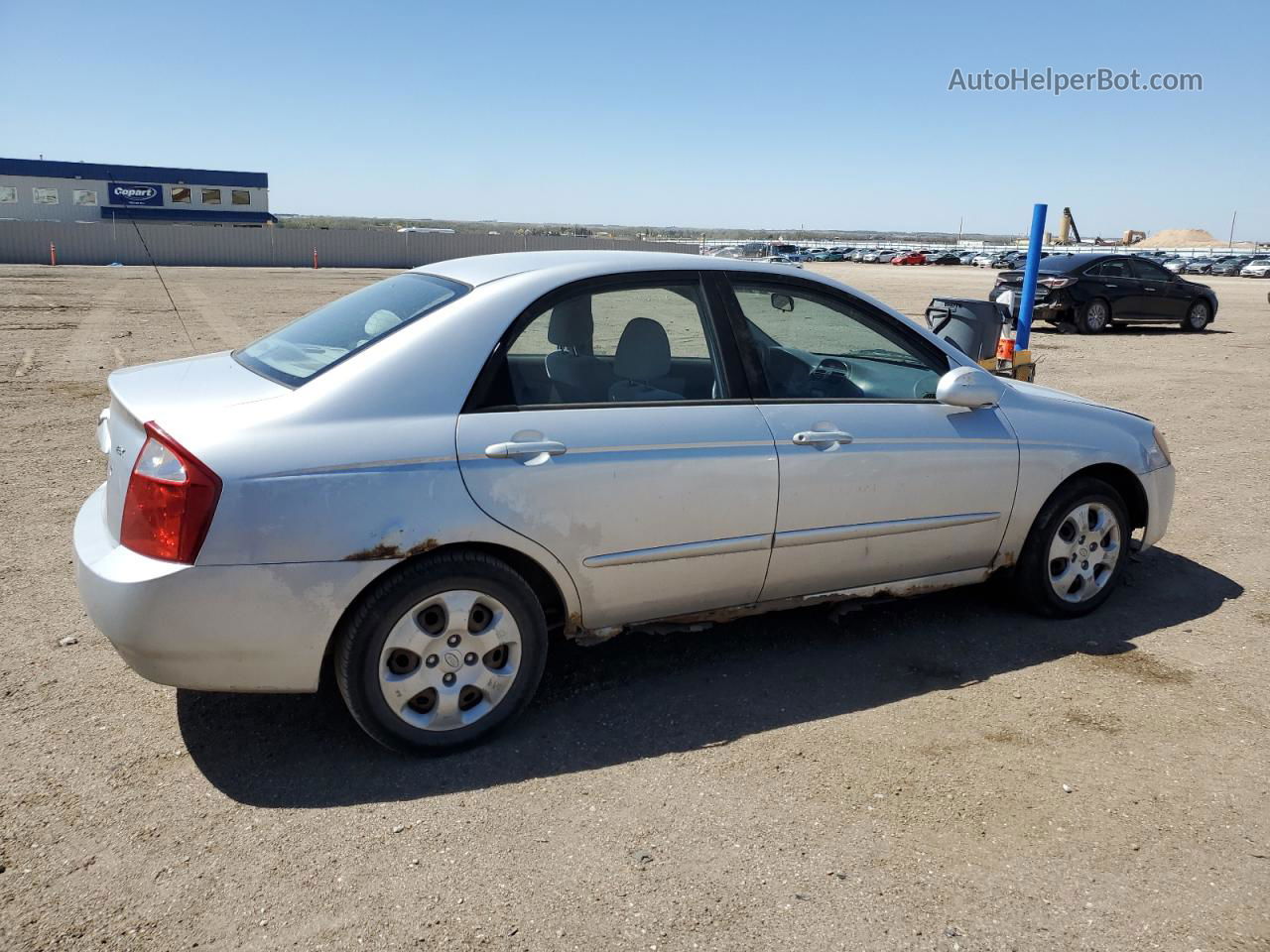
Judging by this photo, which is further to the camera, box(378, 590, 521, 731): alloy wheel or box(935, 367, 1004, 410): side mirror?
box(935, 367, 1004, 410): side mirror

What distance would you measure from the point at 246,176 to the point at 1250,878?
73008 millimetres

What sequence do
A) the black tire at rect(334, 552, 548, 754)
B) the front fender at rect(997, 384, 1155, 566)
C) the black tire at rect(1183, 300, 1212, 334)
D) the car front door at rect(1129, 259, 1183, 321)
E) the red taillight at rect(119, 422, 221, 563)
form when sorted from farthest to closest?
the black tire at rect(1183, 300, 1212, 334) → the car front door at rect(1129, 259, 1183, 321) → the front fender at rect(997, 384, 1155, 566) → the black tire at rect(334, 552, 548, 754) → the red taillight at rect(119, 422, 221, 563)

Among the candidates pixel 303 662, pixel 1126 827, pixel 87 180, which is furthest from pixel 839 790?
pixel 87 180

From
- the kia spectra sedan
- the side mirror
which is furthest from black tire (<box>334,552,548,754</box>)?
the side mirror

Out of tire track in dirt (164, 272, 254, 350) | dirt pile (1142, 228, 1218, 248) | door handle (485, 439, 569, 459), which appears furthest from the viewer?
dirt pile (1142, 228, 1218, 248)

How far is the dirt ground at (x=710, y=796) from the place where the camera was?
2.62 meters

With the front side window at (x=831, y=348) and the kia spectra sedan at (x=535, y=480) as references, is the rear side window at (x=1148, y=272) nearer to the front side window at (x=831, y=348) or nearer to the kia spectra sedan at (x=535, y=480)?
the kia spectra sedan at (x=535, y=480)

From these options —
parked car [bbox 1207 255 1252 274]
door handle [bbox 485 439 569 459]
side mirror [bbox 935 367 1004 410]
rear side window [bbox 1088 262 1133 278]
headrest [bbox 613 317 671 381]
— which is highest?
parked car [bbox 1207 255 1252 274]

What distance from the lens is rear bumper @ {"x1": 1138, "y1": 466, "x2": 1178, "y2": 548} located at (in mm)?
4773

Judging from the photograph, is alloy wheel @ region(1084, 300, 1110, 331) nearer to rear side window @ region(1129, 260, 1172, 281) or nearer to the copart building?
rear side window @ region(1129, 260, 1172, 281)

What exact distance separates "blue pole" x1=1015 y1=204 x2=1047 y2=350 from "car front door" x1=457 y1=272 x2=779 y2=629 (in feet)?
19.7

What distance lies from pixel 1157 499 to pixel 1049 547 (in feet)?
2.47

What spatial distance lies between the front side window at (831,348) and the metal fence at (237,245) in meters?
36.3

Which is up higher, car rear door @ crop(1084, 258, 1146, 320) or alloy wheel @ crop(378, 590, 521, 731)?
car rear door @ crop(1084, 258, 1146, 320)
